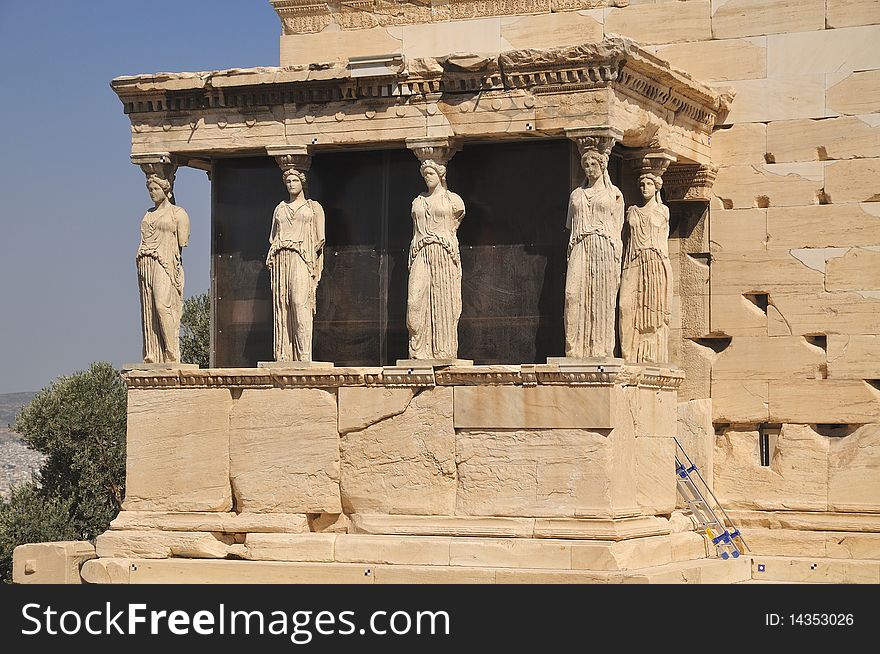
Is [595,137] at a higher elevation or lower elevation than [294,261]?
higher

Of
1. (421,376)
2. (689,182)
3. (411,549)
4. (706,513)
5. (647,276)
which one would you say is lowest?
(411,549)

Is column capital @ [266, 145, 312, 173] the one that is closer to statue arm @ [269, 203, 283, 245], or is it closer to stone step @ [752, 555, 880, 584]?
statue arm @ [269, 203, 283, 245]

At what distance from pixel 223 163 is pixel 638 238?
388cm

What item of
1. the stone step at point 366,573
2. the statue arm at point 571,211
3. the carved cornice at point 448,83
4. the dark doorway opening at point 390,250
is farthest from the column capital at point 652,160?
the stone step at point 366,573

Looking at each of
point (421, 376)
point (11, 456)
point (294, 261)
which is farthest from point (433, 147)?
point (11, 456)

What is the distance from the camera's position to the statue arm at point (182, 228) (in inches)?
691

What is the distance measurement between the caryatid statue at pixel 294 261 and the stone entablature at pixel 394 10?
261 cm

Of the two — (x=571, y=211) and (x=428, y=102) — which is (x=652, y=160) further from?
(x=428, y=102)

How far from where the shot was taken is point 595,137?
16219mm

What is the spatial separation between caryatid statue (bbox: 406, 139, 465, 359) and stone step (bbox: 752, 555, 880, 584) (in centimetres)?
345

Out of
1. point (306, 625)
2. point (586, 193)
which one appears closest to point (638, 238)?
point (586, 193)

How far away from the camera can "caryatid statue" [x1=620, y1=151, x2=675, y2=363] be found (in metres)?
17.2

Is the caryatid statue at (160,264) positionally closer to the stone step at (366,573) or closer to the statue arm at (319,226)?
the statue arm at (319,226)

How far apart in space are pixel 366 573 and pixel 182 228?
3701 mm
